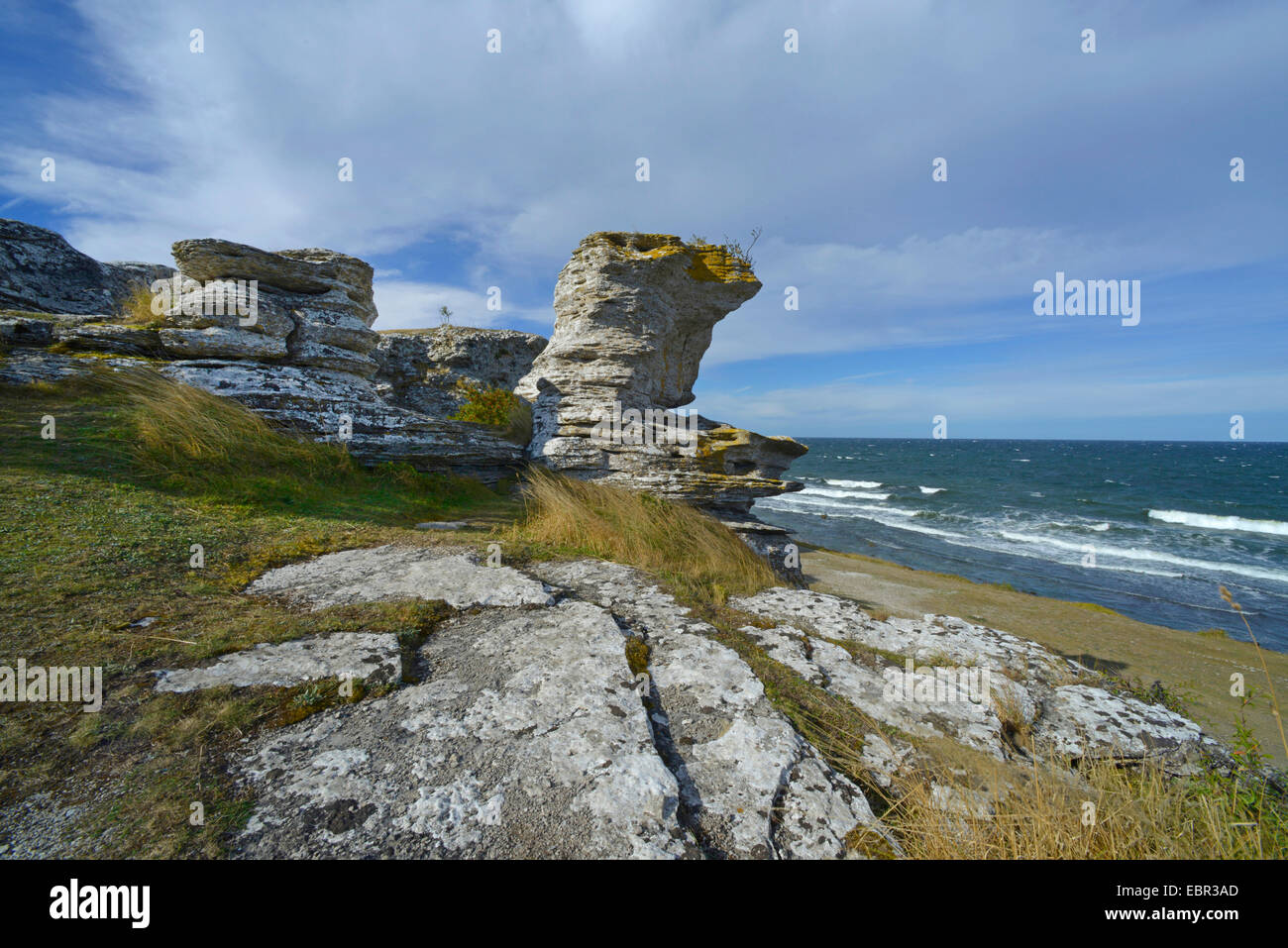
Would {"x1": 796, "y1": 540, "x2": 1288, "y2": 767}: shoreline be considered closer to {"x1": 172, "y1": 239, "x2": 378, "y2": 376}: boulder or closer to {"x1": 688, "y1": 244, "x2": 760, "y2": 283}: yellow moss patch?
{"x1": 688, "y1": 244, "x2": 760, "y2": 283}: yellow moss patch

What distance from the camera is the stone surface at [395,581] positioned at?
4156 mm

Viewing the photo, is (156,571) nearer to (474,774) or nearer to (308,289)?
(474,774)

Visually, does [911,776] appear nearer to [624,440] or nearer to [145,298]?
[624,440]

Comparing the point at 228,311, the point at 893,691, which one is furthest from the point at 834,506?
the point at 228,311

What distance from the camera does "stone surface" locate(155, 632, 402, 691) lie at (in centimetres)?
277

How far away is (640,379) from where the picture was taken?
37.4 ft

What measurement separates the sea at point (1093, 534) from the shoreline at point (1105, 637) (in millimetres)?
2826

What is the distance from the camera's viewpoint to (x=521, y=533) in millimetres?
6875

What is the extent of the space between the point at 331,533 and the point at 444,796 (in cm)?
463

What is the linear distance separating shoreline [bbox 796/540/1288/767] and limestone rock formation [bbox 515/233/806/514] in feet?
13.6

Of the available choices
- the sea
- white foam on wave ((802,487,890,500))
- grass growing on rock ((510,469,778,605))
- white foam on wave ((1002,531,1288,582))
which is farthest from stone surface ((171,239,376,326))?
white foam on wave ((802,487,890,500))

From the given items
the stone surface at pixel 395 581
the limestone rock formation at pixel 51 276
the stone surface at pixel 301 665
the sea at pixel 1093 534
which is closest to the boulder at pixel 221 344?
the limestone rock formation at pixel 51 276

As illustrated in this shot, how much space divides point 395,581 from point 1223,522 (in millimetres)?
49598
